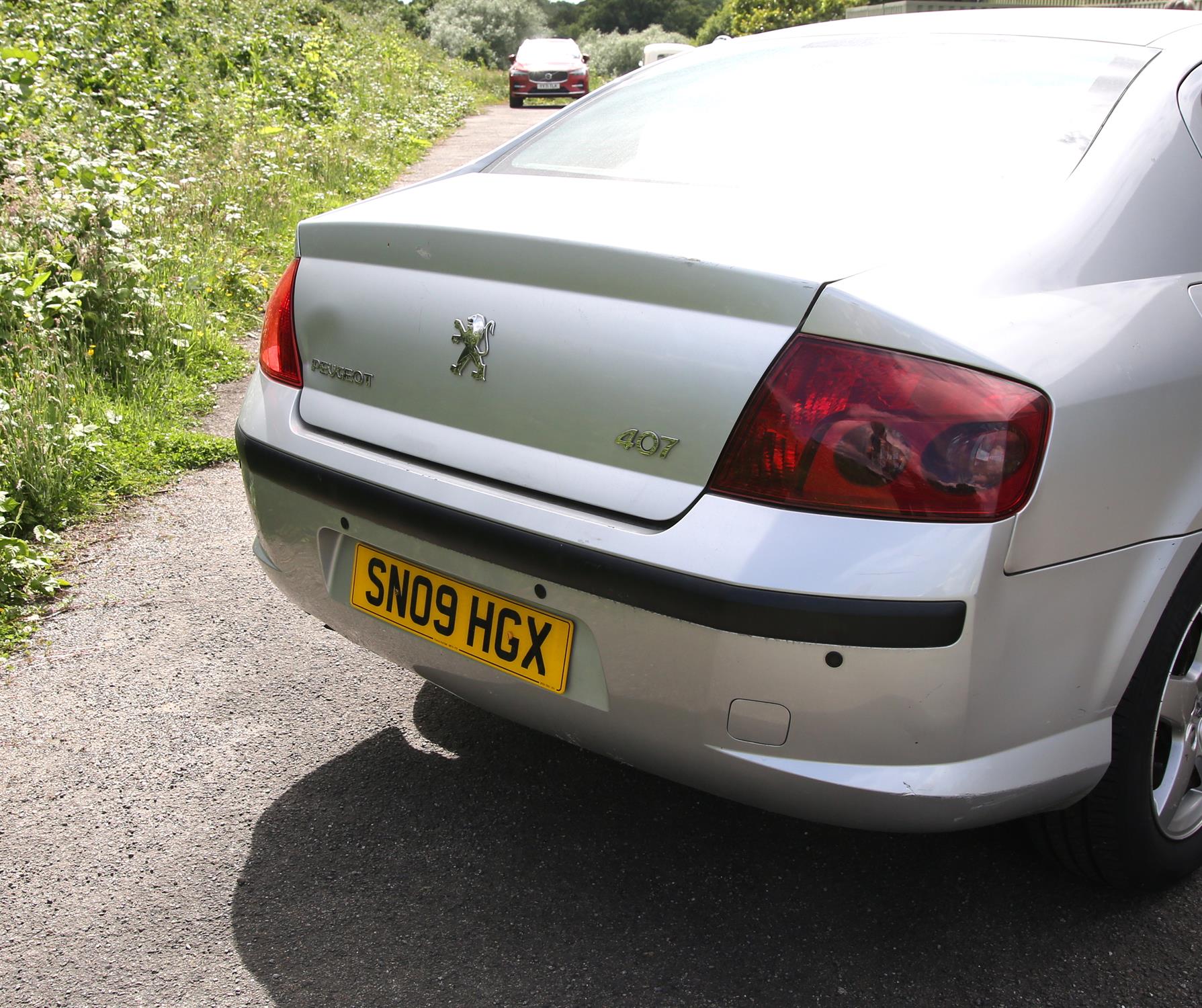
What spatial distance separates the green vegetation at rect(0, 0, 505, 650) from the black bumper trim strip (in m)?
1.77

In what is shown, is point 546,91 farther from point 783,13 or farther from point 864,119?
point 864,119

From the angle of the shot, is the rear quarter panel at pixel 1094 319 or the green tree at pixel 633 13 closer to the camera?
the rear quarter panel at pixel 1094 319

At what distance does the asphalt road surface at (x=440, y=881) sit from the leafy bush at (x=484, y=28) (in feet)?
123

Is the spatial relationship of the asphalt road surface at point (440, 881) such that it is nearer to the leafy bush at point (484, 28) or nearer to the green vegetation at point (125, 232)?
the green vegetation at point (125, 232)

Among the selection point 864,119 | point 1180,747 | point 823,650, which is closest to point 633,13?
point 864,119

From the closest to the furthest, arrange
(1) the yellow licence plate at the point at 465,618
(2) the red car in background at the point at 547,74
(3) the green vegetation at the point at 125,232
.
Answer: (1) the yellow licence plate at the point at 465,618 → (3) the green vegetation at the point at 125,232 → (2) the red car in background at the point at 547,74

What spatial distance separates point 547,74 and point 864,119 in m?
25.7

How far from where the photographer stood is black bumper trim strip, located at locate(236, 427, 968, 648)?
1650mm

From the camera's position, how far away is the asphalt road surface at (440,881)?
6.54 feet

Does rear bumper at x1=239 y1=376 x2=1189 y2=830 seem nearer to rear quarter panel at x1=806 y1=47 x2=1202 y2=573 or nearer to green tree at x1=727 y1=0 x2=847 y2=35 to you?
rear quarter panel at x1=806 y1=47 x2=1202 y2=573

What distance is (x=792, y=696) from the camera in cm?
172

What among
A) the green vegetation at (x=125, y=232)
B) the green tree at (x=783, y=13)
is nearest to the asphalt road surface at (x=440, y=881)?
the green vegetation at (x=125, y=232)

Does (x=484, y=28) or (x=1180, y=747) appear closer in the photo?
(x=1180, y=747)

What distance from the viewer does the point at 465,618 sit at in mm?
2049
